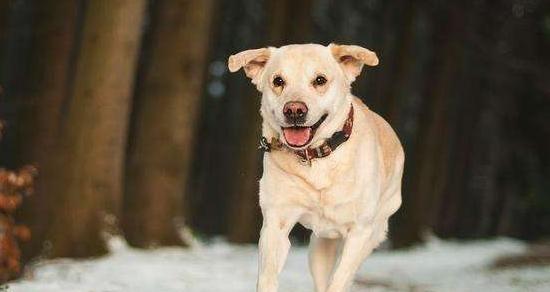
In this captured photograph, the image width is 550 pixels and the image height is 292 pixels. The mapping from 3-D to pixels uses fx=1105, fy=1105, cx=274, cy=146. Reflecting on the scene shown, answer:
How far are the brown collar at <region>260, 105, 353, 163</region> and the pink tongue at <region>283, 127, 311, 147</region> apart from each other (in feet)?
0.85

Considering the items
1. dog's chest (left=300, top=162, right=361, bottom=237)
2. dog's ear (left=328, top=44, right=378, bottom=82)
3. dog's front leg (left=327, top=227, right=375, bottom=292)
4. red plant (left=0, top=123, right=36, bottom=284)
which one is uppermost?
dog's ear (left=328, top=44, right=378, bottom=82)

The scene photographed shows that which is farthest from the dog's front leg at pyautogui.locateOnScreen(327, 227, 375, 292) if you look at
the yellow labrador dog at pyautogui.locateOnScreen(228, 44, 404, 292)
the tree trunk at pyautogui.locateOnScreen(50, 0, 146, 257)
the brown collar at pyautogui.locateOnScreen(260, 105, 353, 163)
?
the tree trunk at pyautogui.locateOnScreen(50, 0, 146, 257)

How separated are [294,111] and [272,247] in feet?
3.14

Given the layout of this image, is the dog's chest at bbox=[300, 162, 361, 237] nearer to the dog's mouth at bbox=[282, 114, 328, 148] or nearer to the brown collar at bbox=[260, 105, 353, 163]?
the brown collar at bbox=[260, 105, 353, 163]

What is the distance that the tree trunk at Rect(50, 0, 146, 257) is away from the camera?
12062 mm

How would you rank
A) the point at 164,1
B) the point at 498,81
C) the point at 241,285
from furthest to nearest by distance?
the point at 498,81, the point at 164,1, the point at 241,285

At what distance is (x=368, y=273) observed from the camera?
1352 cm

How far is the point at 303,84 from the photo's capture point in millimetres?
6520

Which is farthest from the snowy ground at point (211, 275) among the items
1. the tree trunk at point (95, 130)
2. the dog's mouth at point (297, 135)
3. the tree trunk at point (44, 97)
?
the dog's mouth at point (297, 135)

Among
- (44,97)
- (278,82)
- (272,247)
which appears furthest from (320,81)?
(44,97)

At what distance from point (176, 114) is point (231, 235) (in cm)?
574

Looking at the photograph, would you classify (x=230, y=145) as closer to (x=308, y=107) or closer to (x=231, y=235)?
(x=231, y=235)

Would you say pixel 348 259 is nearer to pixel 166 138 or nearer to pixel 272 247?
pixel 272 247

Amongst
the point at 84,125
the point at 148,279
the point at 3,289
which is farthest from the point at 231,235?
the point at 3,289
